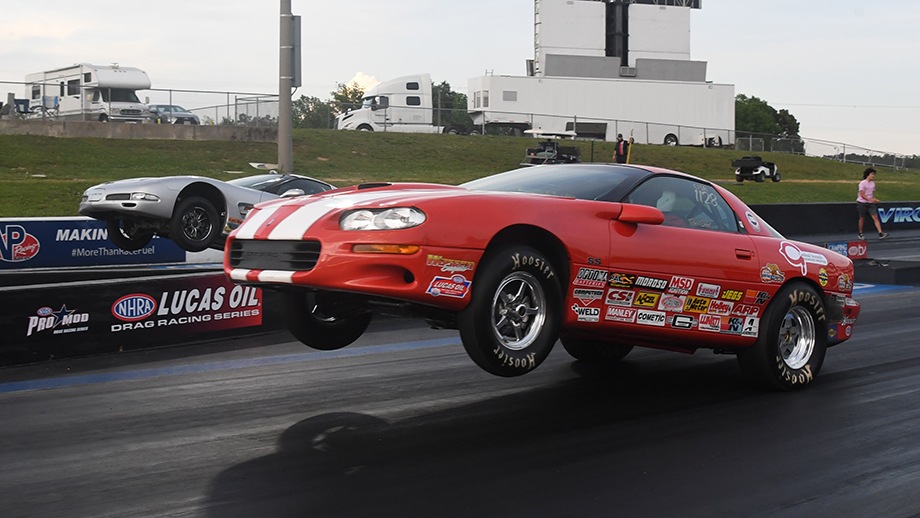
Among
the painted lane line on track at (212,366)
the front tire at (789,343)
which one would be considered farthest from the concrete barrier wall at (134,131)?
the front tire at (789,343)

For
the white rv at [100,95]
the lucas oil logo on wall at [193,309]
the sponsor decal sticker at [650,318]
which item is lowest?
the lucas oil logo on wall at [193,309]

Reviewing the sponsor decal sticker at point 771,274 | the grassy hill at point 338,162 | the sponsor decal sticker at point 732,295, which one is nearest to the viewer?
the sponsor decal sticker at point 732,295

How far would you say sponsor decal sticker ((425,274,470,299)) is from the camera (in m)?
5.31

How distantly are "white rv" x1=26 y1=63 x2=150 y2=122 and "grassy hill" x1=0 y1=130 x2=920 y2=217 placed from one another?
401 centimetres

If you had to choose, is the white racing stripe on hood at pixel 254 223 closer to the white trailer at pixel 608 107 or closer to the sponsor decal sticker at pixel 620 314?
the sponsor decal sticker at pixel 620 314

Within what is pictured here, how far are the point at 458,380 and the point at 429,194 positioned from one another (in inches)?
89.6

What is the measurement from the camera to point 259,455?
210 inches

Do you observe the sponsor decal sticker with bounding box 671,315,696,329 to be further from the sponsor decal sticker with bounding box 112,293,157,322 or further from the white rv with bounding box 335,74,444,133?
the white rv with bounding box 335,74,444,133

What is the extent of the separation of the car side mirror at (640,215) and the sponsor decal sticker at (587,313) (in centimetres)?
58

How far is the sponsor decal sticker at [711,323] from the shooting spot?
6.62 metres

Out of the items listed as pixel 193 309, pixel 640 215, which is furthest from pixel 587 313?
pixel 193 309

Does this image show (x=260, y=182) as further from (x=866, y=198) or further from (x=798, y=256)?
(x=866, y=198)

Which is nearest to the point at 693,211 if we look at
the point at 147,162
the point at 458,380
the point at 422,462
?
the point at 458,380

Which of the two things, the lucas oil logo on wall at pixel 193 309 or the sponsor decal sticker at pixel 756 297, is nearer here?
the sponsor decal sticker at pixel 756 297
